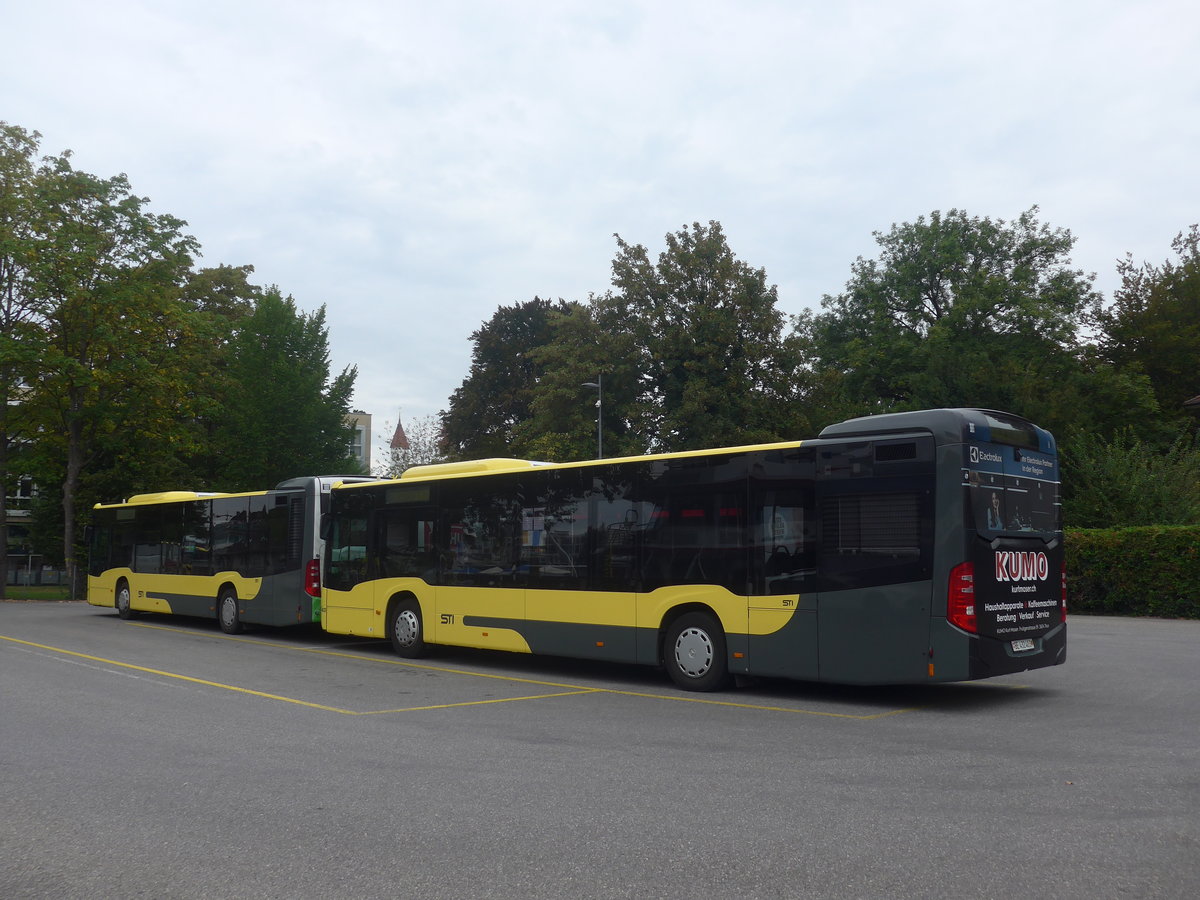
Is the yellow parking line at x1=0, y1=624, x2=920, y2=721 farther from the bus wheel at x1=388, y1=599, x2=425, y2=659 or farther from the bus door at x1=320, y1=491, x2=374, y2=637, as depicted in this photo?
the bus door at x1=320, y1=491, x2=374, y2=637

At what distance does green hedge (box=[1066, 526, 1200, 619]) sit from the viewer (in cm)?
2273

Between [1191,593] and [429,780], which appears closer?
[429,780]

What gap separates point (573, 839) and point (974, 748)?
408 centimetres

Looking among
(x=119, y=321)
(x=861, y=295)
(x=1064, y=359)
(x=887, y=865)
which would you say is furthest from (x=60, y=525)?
(x=887, y=865)

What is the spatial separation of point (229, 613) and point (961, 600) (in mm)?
A: 15005

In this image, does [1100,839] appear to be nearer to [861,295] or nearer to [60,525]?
[861,295]

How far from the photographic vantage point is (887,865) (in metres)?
4.86

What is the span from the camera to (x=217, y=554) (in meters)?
20.9

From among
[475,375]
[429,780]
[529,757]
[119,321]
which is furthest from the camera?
[475,375]

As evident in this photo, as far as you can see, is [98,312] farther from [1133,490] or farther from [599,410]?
[1133,490]

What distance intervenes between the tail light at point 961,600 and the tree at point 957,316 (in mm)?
28426

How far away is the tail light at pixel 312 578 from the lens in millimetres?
18156

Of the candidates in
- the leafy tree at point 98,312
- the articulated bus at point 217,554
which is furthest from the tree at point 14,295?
the articulated bus at point 217,554

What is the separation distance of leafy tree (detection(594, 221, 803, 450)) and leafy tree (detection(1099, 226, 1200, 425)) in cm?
1533
